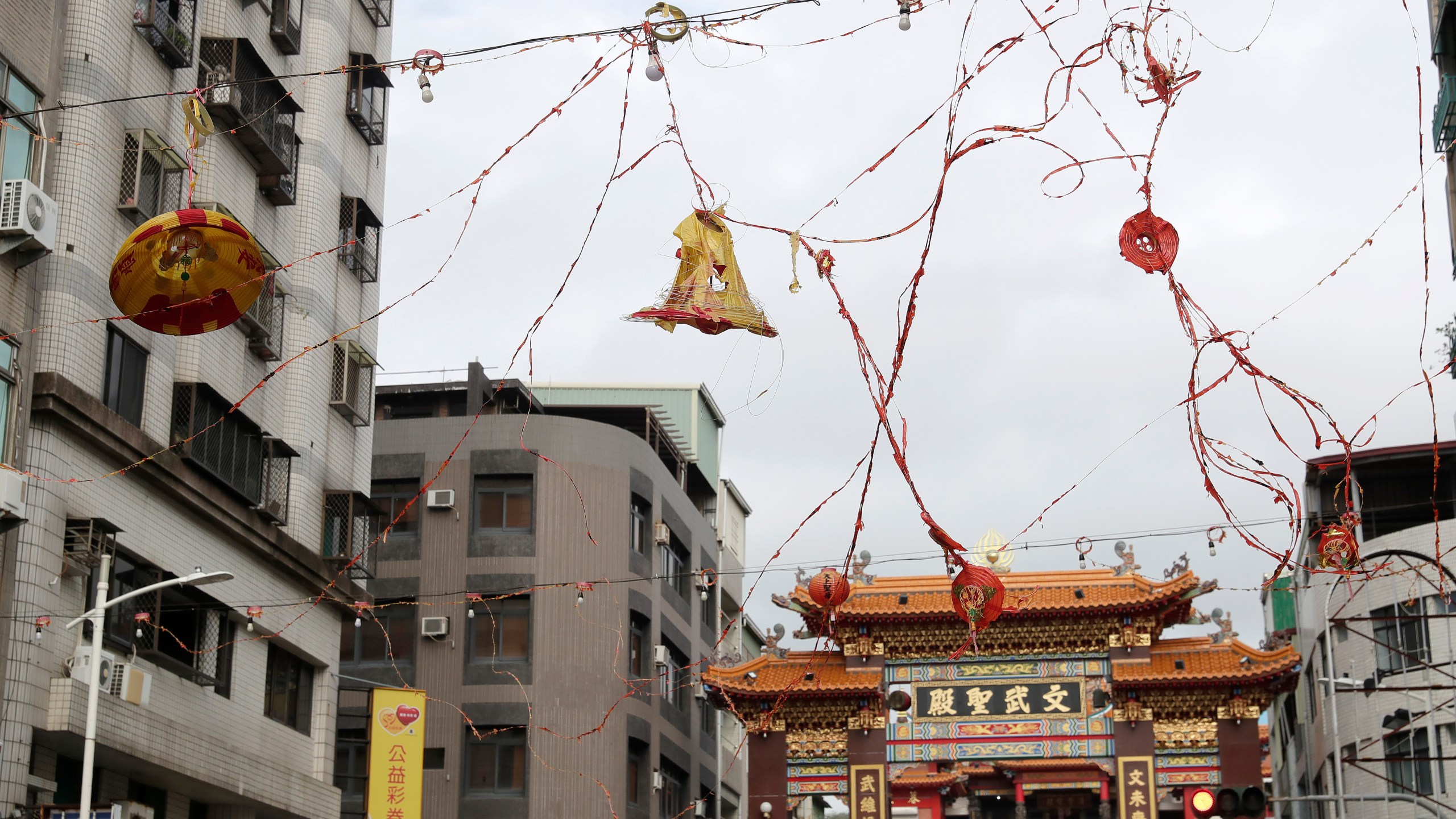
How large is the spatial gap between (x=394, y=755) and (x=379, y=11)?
42.9ft

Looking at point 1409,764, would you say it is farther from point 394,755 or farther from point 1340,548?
point 1340,548

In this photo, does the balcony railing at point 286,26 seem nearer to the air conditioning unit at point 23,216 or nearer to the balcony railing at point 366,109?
the balcony railing at point 366,109

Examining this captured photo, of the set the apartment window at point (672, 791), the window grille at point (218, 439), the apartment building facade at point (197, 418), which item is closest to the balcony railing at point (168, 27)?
the apartment building facade at point (197, 418)

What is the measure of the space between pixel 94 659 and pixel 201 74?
31.0 feet

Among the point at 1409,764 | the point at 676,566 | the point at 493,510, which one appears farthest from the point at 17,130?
the point at 1409,764

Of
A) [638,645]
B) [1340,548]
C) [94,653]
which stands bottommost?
[94,653]

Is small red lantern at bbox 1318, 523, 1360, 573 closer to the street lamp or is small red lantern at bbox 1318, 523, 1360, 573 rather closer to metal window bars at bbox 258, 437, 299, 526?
the street lamp

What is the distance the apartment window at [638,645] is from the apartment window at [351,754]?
241 inches

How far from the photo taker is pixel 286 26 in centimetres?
2527

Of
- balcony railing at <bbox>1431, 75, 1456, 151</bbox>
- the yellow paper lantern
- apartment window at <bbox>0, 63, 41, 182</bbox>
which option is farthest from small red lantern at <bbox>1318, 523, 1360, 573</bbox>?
apartment window at <bbox>0, 63, 41, 182</bbox>

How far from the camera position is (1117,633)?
33.4 metres

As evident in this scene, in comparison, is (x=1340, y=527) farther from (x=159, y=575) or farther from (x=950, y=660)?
(x=950, y=660)

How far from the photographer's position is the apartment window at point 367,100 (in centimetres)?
2792

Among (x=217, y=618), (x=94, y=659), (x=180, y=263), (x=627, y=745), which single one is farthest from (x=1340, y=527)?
(x=627, y=745)
